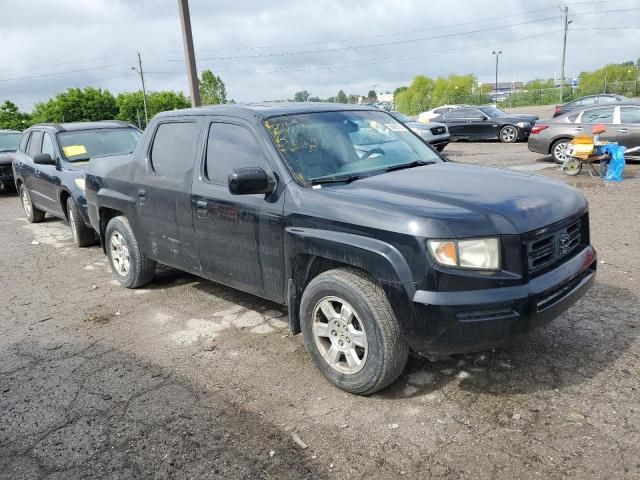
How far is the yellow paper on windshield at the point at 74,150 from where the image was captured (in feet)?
27.0

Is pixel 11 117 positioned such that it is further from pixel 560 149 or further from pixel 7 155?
pixel 560 149

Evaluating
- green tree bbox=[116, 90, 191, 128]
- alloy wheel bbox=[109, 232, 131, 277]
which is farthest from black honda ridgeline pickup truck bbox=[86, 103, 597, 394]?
green tree bbox=[116, 90, 191, 128]

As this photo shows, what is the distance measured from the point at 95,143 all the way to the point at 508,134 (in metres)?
16.2

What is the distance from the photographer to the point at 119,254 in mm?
5895

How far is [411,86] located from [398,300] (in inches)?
2534

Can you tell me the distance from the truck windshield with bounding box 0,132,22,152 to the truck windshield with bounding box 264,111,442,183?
43.6 ft

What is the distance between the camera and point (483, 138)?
21156 millimetres

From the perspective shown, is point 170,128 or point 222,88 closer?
point 170,128

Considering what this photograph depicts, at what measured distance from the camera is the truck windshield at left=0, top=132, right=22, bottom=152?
14.7 meters

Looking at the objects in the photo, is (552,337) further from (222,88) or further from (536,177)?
(222,88)

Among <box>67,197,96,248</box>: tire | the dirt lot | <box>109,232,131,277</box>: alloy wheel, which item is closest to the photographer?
the dirt lot

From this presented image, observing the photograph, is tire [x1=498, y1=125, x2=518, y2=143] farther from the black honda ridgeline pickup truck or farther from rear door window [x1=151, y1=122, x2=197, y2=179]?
rear door window [x1=151, y1=122, x2=197, y2=179]

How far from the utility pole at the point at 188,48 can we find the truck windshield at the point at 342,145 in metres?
7.04

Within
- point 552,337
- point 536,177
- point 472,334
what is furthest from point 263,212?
point 552,337
